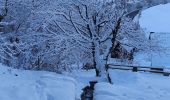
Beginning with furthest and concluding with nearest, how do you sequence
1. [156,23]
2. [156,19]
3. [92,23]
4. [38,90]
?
[156,19] → [156,23] → [92,23] → [38,90]

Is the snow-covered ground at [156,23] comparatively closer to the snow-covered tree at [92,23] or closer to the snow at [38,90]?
the snow-covered tree at [92,23]

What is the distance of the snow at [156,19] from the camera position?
107 feet

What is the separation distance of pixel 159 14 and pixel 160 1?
1161 cm

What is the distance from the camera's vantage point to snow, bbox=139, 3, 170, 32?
32.5 meters

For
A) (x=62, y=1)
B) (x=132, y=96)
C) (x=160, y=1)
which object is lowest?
(x=132, y=96)

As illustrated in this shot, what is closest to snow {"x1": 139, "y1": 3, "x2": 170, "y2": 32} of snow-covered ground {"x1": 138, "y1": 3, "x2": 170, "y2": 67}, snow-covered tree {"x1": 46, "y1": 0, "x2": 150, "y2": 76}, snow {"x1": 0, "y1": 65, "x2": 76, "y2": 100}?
snow-covered ground {"x1": 138, "y1": 3, "x2": 170, "y2": 67}

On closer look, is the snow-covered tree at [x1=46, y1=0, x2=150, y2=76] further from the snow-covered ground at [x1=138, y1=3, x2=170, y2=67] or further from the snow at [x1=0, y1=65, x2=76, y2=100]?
the snow at [x1=0, y1=65, x2=76, y2=100]

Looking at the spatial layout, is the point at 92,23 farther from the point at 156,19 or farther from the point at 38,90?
the point at 156,19

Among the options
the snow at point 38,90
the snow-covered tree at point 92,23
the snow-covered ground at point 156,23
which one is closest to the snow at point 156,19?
the snow-covered ground at point 156,23

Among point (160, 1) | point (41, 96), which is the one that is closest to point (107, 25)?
point (41, 96)

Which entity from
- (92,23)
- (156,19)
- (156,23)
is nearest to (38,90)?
(92,23)

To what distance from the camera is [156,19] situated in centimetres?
3584

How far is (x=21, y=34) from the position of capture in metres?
20.2

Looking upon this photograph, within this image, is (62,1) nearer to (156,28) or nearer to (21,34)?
(21,34)
